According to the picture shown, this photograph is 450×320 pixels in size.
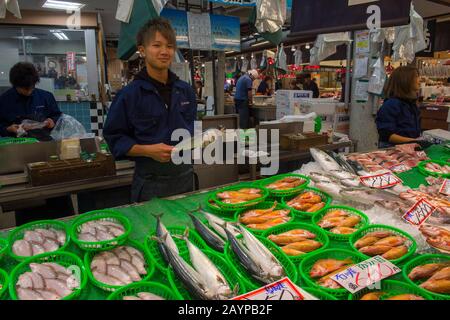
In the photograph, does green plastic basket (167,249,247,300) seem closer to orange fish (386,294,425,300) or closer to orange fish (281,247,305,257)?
orange fish (281,247,305,257)

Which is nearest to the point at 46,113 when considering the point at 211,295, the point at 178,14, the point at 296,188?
the point at 178,14

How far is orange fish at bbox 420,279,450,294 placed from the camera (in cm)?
142

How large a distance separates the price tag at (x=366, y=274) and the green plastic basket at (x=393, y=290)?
0.02 metres

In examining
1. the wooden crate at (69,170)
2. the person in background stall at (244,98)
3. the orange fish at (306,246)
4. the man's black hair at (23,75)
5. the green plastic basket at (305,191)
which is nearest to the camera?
the orange fish at (306,246)

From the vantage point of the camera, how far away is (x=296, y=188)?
2.51 meters

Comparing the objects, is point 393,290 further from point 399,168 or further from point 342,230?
point 399,168

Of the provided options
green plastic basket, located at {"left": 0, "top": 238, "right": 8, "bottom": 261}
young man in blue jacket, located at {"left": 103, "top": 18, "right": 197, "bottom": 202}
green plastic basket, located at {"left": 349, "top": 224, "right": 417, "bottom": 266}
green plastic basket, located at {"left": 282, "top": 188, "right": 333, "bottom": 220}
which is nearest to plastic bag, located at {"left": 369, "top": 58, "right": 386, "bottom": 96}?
green plastic basket, located at {"left": 282, "top": 188, "right": 333, "bottom": 220}

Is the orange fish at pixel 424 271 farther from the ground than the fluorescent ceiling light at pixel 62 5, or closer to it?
closer to it

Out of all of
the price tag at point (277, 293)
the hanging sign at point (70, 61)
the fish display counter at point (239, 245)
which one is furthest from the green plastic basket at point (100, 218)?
the hanging sign at point (70, 61)

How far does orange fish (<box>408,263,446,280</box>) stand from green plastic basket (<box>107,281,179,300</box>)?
1.07 metres

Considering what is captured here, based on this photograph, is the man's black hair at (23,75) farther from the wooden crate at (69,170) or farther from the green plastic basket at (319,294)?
the green plastic basket at (319,294)

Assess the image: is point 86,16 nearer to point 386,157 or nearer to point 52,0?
point 52,0

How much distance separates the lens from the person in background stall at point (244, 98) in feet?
33.9

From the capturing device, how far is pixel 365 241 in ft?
5.89
